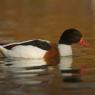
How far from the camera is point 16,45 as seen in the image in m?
15.7

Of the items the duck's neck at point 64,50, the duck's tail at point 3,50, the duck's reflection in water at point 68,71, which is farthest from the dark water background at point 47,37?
the duck's tail at point 3,50

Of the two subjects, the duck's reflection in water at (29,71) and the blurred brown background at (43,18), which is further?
the blurred brown background at (43,18)

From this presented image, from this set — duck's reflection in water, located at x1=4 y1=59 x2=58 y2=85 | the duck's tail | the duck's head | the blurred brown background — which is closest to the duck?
the duck's tail

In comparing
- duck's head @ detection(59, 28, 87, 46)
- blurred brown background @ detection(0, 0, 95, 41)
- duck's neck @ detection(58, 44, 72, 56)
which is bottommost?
blurred brown background @ detection(0, 0, 95, 41)

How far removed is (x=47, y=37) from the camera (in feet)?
62.6

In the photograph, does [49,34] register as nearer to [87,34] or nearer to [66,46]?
[87,34]

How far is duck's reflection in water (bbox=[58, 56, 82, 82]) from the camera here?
41.0 ft

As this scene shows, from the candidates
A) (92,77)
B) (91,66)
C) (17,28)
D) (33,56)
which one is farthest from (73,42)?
(17,28)

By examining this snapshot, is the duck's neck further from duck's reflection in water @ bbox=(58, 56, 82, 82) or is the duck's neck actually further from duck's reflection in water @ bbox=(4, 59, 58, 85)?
duck's reflection in water @ bbox=(4, 59, 58, 85)

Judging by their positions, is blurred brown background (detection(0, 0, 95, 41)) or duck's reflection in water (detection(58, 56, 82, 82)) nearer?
duck's reflection in water (detection(58, 56, 82, 82))

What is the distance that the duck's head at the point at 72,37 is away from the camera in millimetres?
16625

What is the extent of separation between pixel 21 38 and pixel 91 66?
534 cm

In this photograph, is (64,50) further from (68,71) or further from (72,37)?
(68,71)

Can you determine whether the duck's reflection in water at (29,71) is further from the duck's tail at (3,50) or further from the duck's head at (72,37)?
the duck's head at (72,37)
